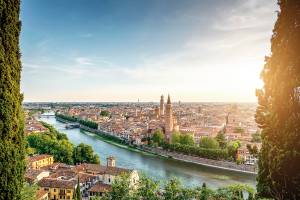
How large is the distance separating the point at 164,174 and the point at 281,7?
81.6 feet

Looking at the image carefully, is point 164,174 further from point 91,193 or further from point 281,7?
point 281,7

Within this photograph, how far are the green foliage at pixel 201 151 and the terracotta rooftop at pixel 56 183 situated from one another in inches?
651

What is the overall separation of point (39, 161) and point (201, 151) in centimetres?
1588

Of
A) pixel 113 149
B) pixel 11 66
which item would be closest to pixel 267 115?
pixel 11 66

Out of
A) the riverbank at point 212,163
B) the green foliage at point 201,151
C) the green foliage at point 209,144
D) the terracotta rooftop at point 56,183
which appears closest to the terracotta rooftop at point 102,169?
the terracotta rooftop at point 56,183

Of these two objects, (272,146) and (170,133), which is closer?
(272,146)

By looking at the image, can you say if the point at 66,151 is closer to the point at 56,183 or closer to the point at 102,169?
the point at 102,169

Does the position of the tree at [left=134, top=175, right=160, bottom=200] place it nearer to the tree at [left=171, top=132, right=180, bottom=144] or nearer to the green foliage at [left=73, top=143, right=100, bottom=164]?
the green foliage at [left=73, top=143, right=100, bottom=164]

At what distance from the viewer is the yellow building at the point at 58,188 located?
2081cm

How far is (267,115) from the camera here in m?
4.55

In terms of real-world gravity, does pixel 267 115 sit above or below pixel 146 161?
above

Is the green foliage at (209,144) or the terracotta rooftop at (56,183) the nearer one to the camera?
the terracotta rooftop at (56,183)

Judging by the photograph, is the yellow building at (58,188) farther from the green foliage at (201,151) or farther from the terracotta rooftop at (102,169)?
the green foliage at (201,151)

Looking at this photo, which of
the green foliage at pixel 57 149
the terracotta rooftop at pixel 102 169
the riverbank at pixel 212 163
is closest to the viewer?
the terracotta rooftop at pixel 102 169
